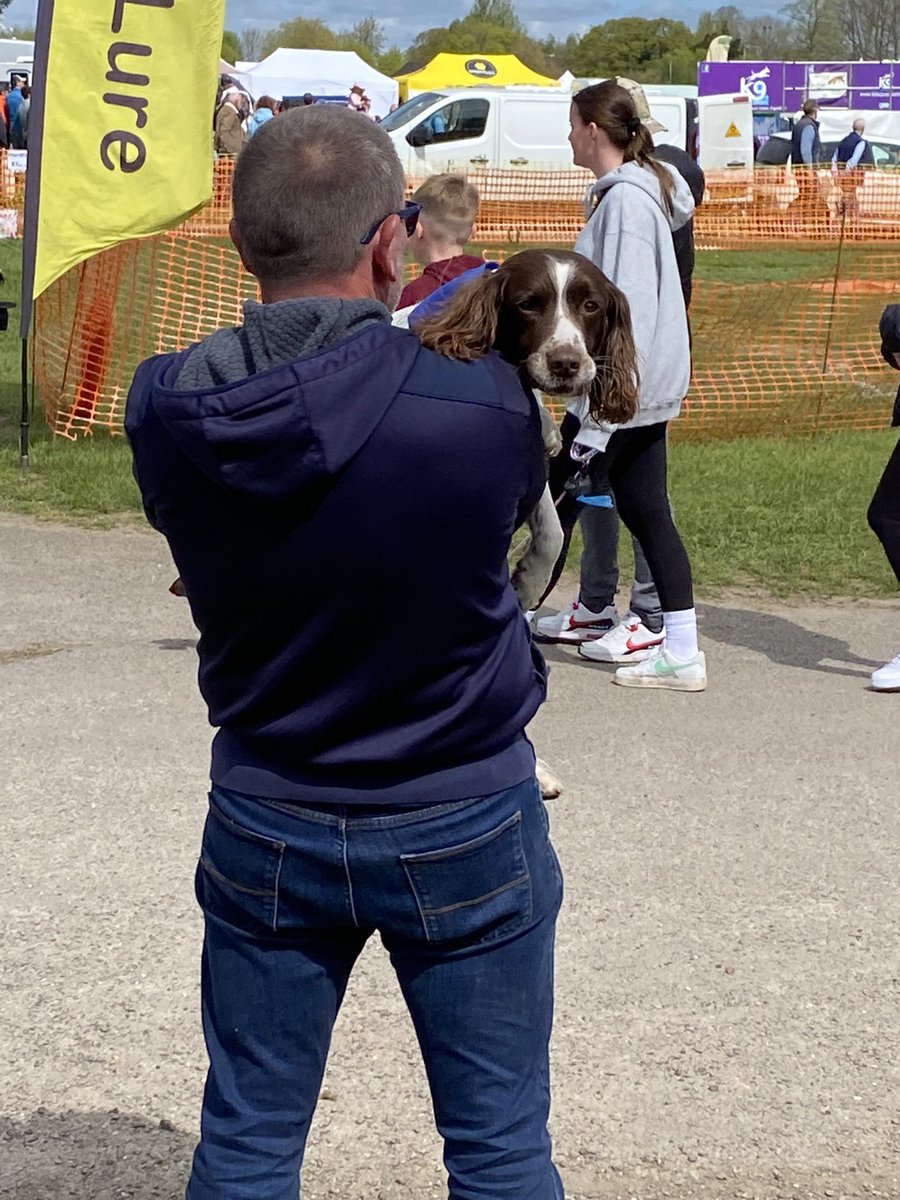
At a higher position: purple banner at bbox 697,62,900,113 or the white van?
purple banner at bbox 697,62,900,113

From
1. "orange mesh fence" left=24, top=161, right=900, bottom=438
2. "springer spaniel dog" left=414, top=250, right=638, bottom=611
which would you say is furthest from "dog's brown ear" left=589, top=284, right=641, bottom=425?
"orange mesh fence" left=24, top=161, right=900, bottom=438

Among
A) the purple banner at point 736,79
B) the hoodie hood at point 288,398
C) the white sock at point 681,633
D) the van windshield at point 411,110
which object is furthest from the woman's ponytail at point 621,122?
the purple banner at point 736,79

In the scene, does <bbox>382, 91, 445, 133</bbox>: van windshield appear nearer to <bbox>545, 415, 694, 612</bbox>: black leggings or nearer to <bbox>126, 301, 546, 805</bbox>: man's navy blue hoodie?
<bbox>545, 415, 694, 612</bbox>: black leggings

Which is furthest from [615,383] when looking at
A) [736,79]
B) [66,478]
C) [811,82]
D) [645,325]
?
[811,82]

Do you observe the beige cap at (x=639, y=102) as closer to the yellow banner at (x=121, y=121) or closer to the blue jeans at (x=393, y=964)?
the yellow banner at (x=121, y=121)

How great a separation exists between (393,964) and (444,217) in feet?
13.2

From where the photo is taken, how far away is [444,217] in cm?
562

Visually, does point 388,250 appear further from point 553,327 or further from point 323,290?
point 553,327

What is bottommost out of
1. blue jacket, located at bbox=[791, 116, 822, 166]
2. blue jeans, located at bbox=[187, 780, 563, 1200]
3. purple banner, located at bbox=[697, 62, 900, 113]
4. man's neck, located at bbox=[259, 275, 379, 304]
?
blue jeans, located at bbox=[187, 780, 563, 1200]

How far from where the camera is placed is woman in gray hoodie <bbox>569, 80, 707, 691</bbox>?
17.9 ft

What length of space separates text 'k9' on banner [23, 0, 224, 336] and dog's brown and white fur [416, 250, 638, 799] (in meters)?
6.18

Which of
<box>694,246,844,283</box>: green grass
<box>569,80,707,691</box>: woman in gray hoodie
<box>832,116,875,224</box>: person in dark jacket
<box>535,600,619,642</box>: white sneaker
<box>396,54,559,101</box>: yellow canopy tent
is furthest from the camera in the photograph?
<box>396,54,559,101</box>: yellow canopy tent

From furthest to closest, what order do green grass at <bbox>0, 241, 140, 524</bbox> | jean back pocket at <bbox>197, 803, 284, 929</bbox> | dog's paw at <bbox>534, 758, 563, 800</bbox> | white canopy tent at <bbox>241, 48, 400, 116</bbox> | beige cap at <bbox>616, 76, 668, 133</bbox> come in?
1. white canopy tent at <bbox>241, 48, 400, 116</bbox>
2. green grass at <bbox>0, 241, 140, 524</bbox>
3. beige cap at <bbox>616, 76, 668, 133</bbox>
4. dog's paw at <bbox>534, 758, 563, 800</bbox>
5. jean back pocket at <bbox>197, 803, 284, 929</bbox>

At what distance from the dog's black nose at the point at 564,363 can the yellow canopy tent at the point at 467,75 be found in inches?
1762
